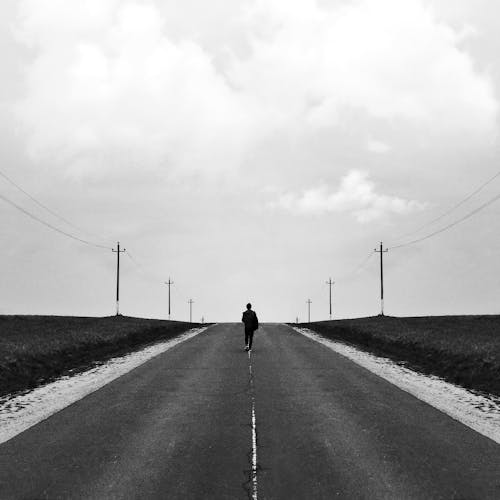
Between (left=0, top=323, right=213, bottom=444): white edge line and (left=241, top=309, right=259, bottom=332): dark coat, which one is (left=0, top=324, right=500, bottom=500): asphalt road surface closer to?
(left=0, top=323, right=213, bottom=444): white edge line

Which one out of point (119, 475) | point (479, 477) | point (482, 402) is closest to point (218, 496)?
point (119, 475)

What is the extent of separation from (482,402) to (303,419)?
468 cm

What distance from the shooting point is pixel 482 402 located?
12.2 m

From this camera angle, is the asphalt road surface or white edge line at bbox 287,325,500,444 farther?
white edge line at bbox 287,325,500,444

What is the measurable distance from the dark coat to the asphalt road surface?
8.75 m

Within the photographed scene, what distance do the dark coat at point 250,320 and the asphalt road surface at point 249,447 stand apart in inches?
344

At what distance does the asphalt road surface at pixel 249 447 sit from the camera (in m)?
6.46

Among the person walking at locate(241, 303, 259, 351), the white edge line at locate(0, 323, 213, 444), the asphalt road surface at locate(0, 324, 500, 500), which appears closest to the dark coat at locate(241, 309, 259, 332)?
the person walking at locate(241, 303, 259, 351)

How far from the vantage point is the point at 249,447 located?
8086 mm

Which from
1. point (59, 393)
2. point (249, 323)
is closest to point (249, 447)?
point (59, 393)

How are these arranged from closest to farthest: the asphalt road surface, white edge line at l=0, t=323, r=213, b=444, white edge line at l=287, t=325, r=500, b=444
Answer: the asphalt road surface < white edge line at l=287, t=325, r=500, b=444 < white edge line at l=0, t=323, r=213, b=444

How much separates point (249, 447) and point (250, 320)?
47.9 feet

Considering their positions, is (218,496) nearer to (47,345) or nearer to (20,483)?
(20,483)

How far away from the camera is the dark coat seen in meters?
22.6
